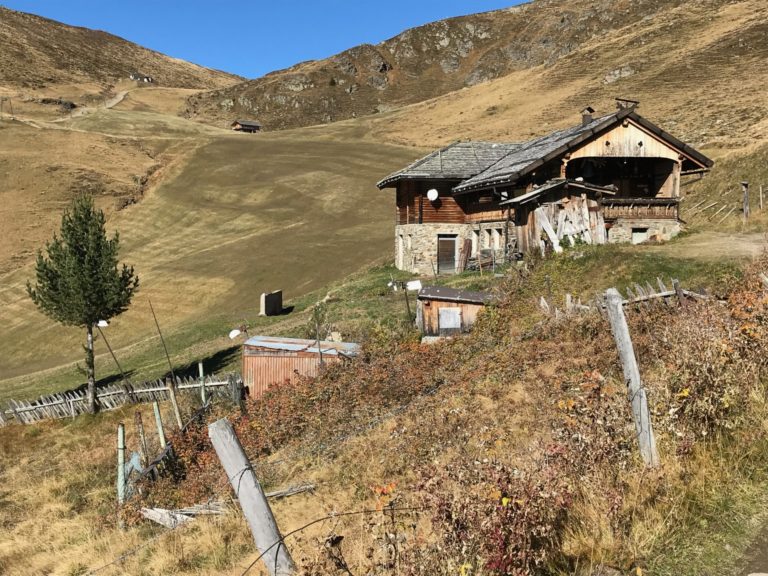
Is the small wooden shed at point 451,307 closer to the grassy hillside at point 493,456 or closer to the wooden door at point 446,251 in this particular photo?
the grassy hillside at point 493,456

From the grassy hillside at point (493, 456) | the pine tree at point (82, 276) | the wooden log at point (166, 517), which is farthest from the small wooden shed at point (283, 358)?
the pine tree at point (82, 276)

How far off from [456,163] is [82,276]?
2214cm

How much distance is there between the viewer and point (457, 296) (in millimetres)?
19047

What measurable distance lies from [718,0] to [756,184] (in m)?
81.6

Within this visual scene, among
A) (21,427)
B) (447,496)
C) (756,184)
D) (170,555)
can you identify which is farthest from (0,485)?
(756,184)

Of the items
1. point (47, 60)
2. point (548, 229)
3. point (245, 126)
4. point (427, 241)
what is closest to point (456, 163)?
point (427, 241)

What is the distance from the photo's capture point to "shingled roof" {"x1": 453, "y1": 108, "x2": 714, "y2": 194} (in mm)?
27586

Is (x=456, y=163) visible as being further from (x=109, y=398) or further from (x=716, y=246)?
(x=109, y=398)

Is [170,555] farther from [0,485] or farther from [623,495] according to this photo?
[0,485]

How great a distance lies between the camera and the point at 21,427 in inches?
909

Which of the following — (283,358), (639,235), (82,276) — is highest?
(639,235)

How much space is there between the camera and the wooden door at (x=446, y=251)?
1406 inches

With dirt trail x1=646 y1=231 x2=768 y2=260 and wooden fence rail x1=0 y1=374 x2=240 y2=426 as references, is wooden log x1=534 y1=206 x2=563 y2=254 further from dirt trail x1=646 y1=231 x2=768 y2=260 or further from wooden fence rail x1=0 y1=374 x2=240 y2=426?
wooden fence rail x1=0 y1=374 x2=240 y2=426

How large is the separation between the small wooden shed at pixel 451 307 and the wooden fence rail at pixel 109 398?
6.72m
